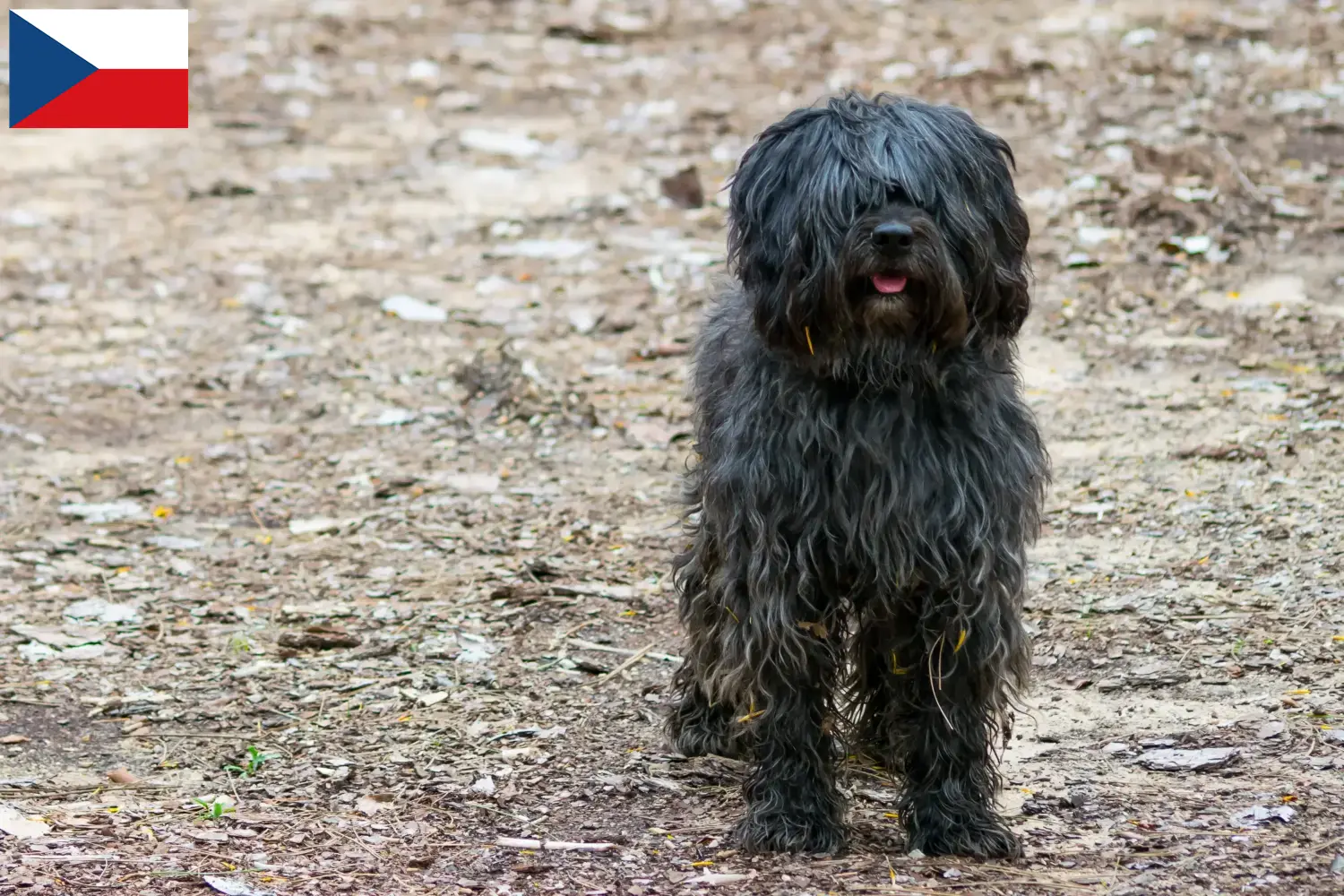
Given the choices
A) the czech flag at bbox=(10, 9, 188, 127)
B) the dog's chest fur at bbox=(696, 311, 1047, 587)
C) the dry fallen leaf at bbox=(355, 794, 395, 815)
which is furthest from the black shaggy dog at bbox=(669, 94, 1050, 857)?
the czech flag at bbox=(10, 9, 188, 127)

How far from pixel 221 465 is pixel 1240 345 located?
17.0 ft

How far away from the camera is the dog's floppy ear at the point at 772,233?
4441 millimetres

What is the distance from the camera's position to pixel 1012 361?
479 cm

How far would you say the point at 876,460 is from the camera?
4.52m

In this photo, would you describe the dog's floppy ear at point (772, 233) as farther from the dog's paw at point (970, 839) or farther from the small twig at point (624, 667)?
the small twig at point (624, 667)

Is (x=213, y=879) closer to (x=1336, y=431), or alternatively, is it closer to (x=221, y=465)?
(x=221, y=465)

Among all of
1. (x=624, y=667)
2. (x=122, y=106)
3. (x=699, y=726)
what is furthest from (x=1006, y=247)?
(x=122, y=106)

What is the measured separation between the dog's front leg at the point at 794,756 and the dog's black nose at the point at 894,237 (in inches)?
44.2

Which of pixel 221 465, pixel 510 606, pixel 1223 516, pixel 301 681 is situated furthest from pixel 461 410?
pixel 1223 516

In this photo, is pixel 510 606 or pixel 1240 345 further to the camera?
pixel 1240 345

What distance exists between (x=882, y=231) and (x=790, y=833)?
1696mm

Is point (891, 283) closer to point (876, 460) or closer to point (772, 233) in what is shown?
point (772, 233)

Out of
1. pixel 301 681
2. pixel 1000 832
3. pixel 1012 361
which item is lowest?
pixel 301 681

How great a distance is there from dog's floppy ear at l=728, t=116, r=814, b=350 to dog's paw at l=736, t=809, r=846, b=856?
A: 1342 mm
